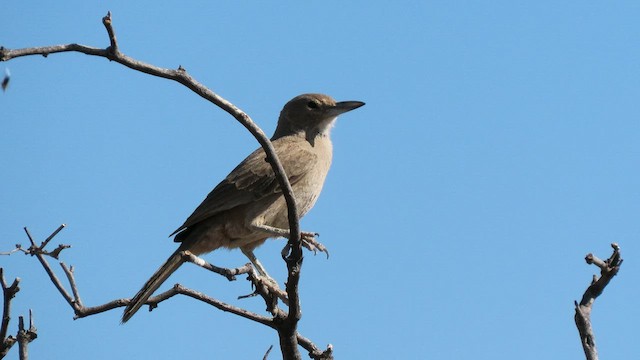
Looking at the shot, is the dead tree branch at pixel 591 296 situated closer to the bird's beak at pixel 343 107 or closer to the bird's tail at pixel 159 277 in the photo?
the bird's tail at pixel 159 277

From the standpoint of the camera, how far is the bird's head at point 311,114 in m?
8.60

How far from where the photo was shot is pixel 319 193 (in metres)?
7.99

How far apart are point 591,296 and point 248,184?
3.73 m

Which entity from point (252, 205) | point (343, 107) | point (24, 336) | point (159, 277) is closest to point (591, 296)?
point (24, 336)

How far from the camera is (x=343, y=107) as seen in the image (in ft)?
28.0

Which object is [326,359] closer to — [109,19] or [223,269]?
[223,269]

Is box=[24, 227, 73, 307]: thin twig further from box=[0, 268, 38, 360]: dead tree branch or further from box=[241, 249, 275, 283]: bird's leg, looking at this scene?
box=[241, 249, 275, 283]: bird's leg

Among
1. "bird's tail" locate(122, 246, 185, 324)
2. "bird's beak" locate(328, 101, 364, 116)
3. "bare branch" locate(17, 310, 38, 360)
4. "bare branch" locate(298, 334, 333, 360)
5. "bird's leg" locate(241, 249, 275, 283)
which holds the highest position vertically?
"bird's beak" locate(328, 101, 364, 116)

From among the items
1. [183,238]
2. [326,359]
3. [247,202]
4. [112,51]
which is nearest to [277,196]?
[247,202]

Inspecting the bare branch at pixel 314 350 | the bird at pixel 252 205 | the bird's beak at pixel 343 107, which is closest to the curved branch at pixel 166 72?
the bare branch at pixel 314 350

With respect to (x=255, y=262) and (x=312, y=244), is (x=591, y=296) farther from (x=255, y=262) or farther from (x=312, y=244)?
(x=255, y=262)

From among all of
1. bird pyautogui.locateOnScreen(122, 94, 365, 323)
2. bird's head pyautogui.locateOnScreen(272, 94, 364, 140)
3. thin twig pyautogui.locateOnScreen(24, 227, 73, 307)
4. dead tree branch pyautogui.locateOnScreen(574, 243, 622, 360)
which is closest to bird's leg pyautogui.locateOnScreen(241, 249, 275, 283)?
bird pyautogui.locateOnScreen(122, 94, 365, 323)

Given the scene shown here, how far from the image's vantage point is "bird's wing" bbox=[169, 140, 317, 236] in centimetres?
762

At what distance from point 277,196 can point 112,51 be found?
12.4 feet
